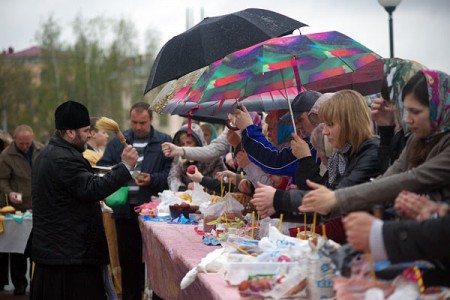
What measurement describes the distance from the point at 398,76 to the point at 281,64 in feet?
7.33

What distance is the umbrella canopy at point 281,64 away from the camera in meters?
6.42

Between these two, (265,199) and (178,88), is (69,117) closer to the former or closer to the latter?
(178,88)

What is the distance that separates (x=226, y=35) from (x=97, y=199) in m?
1.81

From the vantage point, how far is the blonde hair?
15.1 feet

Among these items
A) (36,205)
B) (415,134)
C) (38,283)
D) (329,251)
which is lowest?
(38,283)

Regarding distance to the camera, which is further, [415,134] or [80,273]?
[80,273]

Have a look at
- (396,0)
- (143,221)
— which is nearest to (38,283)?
(143,221)

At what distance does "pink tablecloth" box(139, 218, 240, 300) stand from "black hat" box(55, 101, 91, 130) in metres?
1.14

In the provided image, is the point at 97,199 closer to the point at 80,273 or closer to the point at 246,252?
the point at 80,273

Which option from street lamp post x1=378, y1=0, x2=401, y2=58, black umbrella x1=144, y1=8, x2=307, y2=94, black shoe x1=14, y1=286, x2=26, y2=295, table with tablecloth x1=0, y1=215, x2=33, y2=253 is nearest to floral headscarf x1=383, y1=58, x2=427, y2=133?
black umbrella x1=144, y1=8, x2=307, y2=94

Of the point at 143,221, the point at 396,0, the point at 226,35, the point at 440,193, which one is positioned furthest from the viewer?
the point at 396,0

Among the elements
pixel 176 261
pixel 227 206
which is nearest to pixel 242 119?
pixel 227 206

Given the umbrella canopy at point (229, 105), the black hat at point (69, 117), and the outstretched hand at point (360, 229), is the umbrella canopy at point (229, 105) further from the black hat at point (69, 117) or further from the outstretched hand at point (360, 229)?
the outstretched hand at point (360, 229)

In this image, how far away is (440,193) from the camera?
3.62m
